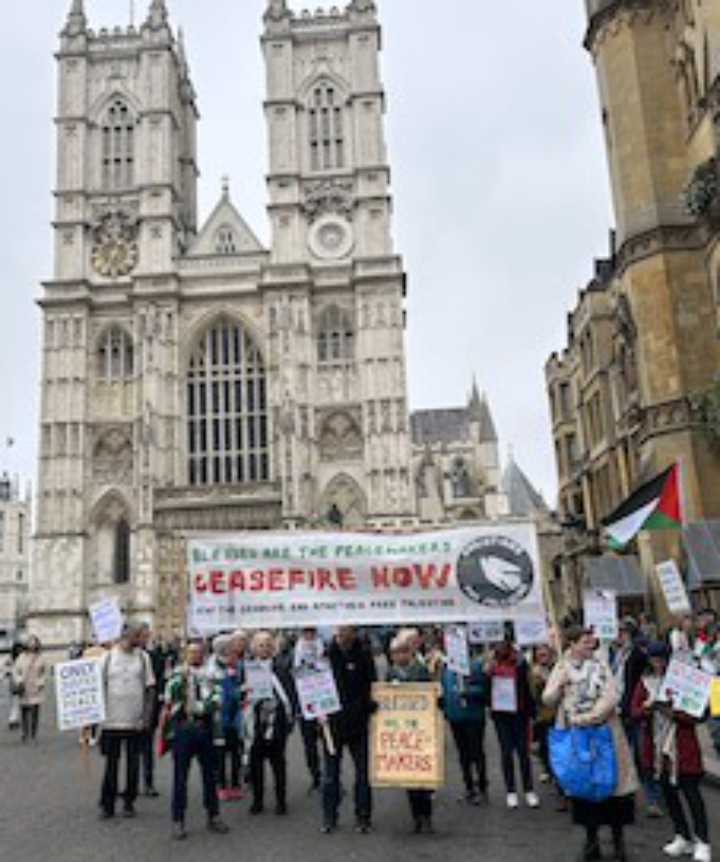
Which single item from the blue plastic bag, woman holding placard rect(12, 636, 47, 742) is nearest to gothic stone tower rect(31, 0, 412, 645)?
woman holding placard rect(12, 636, 47, 742)

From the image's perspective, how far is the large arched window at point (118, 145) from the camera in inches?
1832

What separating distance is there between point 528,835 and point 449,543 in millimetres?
2527

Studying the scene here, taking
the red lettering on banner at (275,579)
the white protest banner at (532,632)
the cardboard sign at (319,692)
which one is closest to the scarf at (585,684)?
the white protest banner at (532,632)

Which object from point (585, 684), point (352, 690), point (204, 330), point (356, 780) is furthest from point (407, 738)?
point (204, 330)

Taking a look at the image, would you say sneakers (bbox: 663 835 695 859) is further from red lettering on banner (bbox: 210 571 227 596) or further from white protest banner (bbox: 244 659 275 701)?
red lettering on banner (bbox: 210 571 227 596)

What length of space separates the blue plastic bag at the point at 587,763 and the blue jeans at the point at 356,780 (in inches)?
74.2

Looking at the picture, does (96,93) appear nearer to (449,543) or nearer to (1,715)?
(1,715)

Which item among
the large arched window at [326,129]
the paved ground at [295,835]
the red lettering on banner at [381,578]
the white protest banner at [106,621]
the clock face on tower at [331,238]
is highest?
the large arched window at [326,129]

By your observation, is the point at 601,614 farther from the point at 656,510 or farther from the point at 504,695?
the point at 656,510

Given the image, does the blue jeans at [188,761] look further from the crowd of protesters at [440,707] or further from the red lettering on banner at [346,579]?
the red lettering on banner at [346,579]

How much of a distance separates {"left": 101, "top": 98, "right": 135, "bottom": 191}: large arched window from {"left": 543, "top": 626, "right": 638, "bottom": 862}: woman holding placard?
45.0m

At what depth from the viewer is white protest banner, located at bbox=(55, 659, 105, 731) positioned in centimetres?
820

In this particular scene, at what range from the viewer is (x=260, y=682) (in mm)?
8516

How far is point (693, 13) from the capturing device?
1716cm
